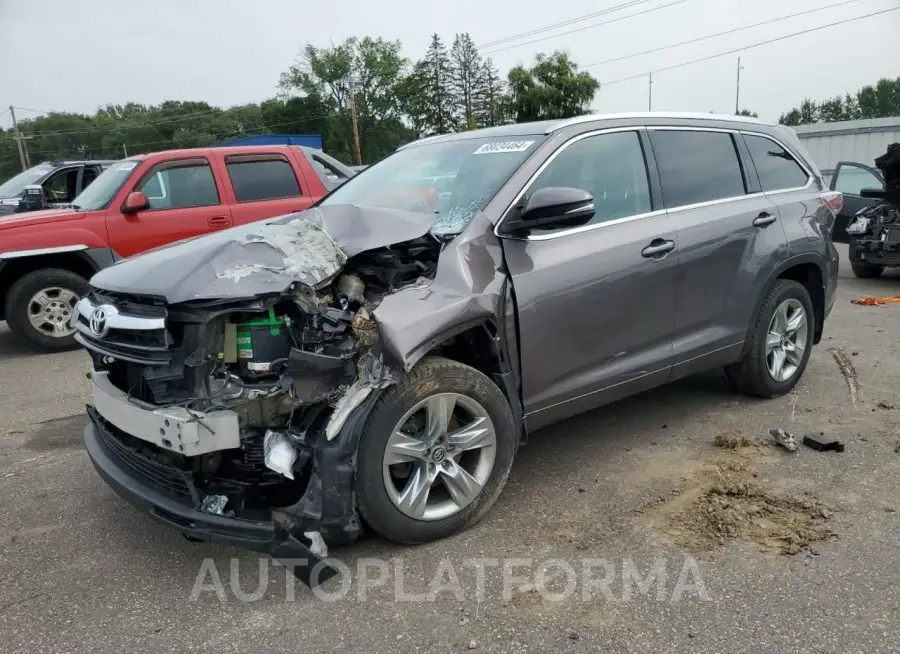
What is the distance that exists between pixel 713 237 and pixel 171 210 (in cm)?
579

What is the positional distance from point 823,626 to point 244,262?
2571mm

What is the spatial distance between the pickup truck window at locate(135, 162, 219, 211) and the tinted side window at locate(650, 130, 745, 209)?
5.36 metres

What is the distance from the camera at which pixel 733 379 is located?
187 inches

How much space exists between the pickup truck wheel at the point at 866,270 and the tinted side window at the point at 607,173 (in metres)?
7.96

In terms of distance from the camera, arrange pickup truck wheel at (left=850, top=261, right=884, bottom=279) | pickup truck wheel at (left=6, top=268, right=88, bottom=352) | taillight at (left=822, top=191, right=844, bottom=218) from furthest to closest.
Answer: pickup truck wheel at (left=850, top=261, right=884, bottom=279), pickup truck wheel at (left=6, top=268, right=88, bottom=352), taillight at (left=822, top=191, right=844, bottom=218)

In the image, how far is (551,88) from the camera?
57.4 metres

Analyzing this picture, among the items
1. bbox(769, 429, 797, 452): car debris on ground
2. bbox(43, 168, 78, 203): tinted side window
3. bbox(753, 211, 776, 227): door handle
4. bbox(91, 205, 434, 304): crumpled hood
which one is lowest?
bbox(769, 429, 797, 452): car debris on ground

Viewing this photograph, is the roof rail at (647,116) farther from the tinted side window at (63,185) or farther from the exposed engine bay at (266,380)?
the tinted side window at (63,185)

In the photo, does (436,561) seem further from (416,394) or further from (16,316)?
(16,316)

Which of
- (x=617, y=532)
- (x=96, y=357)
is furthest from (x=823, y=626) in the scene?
(x=96, y=357)

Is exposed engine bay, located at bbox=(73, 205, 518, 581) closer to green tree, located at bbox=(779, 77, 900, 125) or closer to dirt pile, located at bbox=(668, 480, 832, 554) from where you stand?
dirt pile, located at bbox=(668, 480, 832, 554)

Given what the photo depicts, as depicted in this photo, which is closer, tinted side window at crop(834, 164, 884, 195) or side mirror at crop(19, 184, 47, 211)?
side mirror at crop(19, 184, 47, 211)

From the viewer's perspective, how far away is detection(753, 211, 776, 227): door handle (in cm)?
435

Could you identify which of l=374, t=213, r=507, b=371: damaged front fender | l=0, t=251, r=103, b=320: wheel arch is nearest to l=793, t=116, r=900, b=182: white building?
l=0, t=251, r=103, b=320: wheel arch
